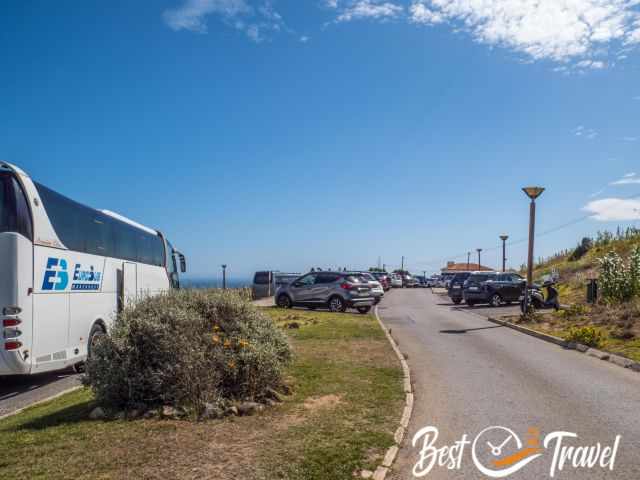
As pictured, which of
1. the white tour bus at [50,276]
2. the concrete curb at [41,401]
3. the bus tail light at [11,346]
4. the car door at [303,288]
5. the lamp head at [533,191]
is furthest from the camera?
the car door at [303,288]

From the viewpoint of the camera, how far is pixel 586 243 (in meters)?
41.8

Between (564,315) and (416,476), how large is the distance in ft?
50.8

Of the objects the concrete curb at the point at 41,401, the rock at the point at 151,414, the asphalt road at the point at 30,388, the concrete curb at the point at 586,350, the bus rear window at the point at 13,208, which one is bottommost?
the asphalt road at the point at 30,388

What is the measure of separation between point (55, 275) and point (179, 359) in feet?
13.6

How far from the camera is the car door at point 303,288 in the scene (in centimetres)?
2511

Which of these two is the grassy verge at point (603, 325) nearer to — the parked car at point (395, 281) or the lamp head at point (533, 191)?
the lamp head at point (533, 191)

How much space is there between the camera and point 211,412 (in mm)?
6504

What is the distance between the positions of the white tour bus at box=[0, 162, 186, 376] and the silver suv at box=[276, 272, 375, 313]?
12.5 m

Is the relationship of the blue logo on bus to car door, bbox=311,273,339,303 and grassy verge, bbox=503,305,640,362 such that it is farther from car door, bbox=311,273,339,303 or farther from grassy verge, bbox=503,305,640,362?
car door, bbox=311,273,339,303

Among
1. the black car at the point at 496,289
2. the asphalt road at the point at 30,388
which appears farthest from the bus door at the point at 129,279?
the black car at the point at 496,289

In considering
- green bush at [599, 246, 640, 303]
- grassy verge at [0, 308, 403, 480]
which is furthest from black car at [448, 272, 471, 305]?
grassy verge at [0, 308, 403, 480]

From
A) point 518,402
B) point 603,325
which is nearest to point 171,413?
point 518,402

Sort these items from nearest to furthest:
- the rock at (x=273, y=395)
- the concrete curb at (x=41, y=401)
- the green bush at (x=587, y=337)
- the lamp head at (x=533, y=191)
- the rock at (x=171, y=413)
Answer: the rock at (x=171, y=413), the rock at (x=273, y=395), the concrete curb at (x=41, y=401), the green bush at (x=587, y=337), the lamp head at (x=533, y=191)

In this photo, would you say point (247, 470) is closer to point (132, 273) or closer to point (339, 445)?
point (339, 445)
